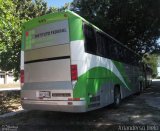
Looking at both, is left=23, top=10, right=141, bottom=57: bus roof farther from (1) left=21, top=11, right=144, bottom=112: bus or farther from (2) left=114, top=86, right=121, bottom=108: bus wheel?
(2) left=114, top=86, right=121, bottom=108: bus wheel

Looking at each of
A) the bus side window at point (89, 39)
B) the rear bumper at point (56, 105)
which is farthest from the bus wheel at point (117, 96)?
the rear bumper at point (56, 105)

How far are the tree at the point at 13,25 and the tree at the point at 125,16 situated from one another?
325 cm

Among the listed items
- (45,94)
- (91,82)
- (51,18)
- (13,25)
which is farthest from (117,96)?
(13,25)

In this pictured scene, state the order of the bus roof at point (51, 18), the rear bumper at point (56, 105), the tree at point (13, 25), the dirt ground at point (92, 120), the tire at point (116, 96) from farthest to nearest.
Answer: the tree at point (13, 25) → the tire at point (116, 96) → the bus roof at point (51, 18) → the dirt ground at point (92, 120) → the rear bumper at point (56, 105)

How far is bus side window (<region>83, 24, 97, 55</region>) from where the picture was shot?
8.95 m

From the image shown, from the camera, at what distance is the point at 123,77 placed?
13.9 m

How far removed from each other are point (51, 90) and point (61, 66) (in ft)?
2.69

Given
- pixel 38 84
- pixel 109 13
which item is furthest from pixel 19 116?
pixel 109 13

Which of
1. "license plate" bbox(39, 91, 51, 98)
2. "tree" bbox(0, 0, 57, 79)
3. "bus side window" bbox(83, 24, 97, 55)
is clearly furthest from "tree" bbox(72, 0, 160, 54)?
"license plate" bbox(39, 91, 51, 98)

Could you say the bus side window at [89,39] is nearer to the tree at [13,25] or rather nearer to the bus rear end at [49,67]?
the bus rear end at [49,67]

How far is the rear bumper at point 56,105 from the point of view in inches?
330

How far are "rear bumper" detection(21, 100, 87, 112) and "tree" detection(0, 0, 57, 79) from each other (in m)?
4.66

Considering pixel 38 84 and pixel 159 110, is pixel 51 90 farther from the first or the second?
pixel 159 110

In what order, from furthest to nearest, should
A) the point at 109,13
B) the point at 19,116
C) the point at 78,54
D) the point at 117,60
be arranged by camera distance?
1. the point at 109,13
2. the point at 117,60
3. the point at 19,116
4. the point at 78,54
